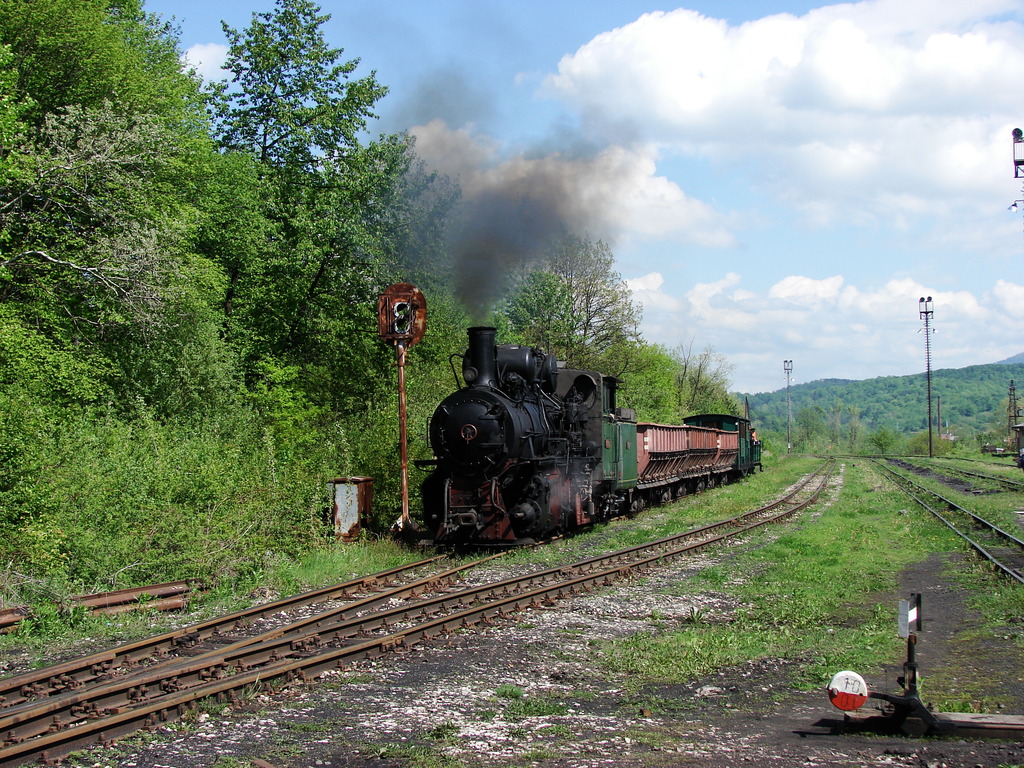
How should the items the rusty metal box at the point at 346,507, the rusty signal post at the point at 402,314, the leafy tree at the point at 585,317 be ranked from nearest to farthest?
the rusty metal box at the point at 346,507 < the rusty signal post at the point at 402,314 < the leafy tree at the point at 585,317

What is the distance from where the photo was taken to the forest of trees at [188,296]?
1235 centimetres

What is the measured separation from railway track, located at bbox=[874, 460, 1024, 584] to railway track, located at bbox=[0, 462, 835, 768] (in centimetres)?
620

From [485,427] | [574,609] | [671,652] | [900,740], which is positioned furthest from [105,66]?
[900,740]

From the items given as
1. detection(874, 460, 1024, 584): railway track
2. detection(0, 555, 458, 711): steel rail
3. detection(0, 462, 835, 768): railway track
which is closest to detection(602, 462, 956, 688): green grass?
detection(874, 460, 1024, 584): railway track

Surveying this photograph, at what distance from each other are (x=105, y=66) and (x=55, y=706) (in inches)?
704

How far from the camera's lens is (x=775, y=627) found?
31.9ft

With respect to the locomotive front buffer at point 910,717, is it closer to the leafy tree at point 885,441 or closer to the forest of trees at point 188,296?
the forest of trees at point 188,296

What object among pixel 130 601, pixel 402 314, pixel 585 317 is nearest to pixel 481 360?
pixel 402 314

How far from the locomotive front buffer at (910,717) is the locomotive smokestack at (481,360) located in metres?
10.3

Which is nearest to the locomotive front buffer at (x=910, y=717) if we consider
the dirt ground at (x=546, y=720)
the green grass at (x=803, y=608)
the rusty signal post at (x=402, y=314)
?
the dirt ground at (x=546, y=720)

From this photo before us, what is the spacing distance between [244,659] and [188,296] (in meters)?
13.8

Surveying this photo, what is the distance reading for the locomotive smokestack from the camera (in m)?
15.8

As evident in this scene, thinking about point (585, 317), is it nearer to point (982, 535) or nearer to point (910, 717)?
point (982, 535)

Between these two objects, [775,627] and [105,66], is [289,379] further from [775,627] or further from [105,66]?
[775,627]
